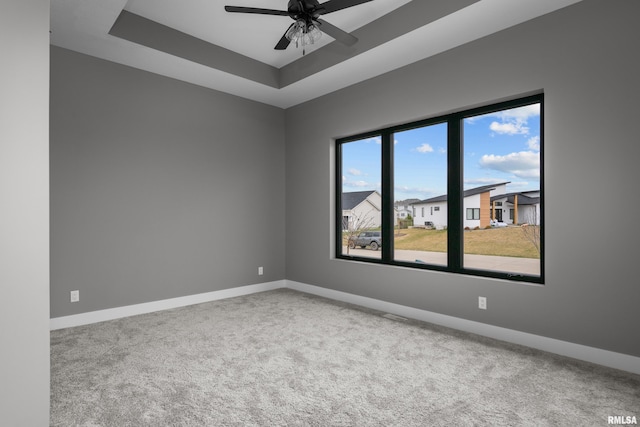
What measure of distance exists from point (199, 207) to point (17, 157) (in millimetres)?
2890

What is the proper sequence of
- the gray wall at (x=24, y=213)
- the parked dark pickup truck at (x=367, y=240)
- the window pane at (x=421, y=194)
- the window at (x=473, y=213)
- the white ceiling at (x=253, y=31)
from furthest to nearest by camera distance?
the parked dark pickup truck at (x=367, y=240)
the window pane at (x=421, y=194)
the window at (x=473, y=213)
the white ceiling at (x=253, y=31)
the gray wall at (x=24, y=213)

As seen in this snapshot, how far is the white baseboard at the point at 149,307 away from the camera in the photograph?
3389mm

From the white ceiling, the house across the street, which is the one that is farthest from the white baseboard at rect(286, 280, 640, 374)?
the white ceiling

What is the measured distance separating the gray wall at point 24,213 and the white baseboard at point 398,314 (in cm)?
211

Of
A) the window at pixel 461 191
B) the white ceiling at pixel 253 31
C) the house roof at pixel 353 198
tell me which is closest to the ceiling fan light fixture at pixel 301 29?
the white ceiling at pixel 253 31

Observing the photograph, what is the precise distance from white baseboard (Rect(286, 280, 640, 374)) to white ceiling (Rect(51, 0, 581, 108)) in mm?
2675

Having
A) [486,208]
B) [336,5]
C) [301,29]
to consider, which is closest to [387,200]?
[486,208]

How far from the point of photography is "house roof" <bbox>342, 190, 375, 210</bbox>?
14.7 feet

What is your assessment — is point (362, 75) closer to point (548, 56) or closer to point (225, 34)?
point (225, 34)

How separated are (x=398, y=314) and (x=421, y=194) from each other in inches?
54.3

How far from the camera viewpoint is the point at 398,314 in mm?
3781

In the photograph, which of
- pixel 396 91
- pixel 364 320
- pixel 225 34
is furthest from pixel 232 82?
pixel 364 320

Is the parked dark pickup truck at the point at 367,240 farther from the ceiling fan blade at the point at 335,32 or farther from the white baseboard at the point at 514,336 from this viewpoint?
the ceiling fan blade at the point at 335,32

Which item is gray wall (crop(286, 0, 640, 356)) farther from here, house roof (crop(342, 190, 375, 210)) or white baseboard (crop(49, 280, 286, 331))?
white baseboard (crop(49, 280, 286, 331))
